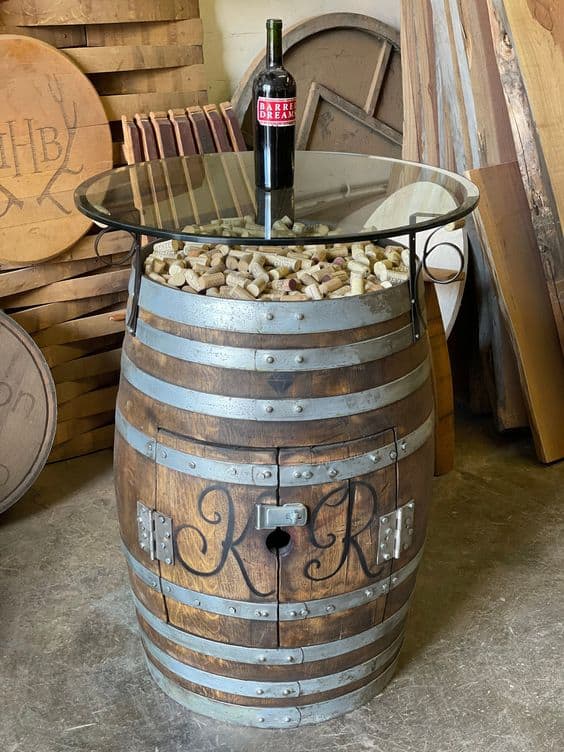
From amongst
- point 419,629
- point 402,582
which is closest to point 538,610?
point 419,629

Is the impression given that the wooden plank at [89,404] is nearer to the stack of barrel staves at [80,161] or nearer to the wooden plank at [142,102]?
the stack of barrel staves at [80,161]

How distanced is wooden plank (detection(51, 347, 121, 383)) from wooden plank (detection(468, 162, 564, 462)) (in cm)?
142

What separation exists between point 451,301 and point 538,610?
114cm

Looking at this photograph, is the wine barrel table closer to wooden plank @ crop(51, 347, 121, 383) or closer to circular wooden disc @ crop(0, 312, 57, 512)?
circular wooden disc @ crop(0, 312, 57, 512)

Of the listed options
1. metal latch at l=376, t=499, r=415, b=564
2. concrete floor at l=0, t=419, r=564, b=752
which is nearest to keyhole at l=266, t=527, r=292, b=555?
metal latch at l=376, t=499, r=415, b=564

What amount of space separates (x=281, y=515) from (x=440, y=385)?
1.35m

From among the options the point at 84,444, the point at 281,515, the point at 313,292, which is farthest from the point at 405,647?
the point at 84,444

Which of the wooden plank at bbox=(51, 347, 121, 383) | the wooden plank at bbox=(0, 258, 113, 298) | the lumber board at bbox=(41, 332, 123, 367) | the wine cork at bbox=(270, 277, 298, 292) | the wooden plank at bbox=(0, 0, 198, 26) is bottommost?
the wooden plank at bbox=(51, 347, 121, 383)

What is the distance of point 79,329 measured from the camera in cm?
307

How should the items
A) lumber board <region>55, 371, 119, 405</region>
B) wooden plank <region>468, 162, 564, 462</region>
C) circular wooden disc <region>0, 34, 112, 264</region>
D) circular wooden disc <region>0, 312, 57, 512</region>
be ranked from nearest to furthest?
1. circular wooden disc <region>0, 34, 112, 264</region>
2. circular wooden disc <region>0, 312, 57, 512</region>
3. wooden plank <region>468, 162, 564, 462</region>
4. lumber board <region>55, 371, 119, 405</region>

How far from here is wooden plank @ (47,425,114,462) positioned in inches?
127

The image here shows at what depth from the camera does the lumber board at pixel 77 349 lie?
3047 millimetres

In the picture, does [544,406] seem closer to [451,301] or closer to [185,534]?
[451,301]

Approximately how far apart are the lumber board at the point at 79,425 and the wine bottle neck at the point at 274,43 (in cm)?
162
